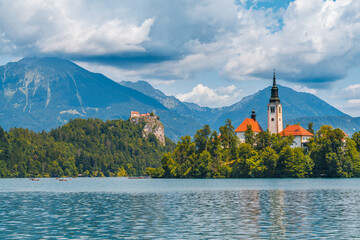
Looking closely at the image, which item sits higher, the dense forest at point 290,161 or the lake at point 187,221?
the dense forest at point 290,161

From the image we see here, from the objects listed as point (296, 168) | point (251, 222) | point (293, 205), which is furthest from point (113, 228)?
point (296, 168)

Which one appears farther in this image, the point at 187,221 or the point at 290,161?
the point at 290,161

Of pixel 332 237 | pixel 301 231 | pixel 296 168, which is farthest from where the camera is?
pixel 296 168

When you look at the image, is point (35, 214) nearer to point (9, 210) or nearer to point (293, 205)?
point (9, 210)

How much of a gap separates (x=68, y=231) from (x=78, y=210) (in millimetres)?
19622

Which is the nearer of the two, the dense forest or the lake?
the lake

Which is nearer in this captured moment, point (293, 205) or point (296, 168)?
point (293, 205)

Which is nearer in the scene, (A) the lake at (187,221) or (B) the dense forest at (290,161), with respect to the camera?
(A) the lake at (187,221)

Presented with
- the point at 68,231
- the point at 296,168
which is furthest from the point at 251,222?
the point at 296,168

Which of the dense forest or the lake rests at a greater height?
the dense forest

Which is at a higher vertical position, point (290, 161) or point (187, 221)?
point (290, 161)

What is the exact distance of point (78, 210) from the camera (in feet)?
212

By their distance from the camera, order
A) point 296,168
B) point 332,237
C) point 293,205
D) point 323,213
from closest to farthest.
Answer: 1. point 332,237
2. point 323,213
3. point 293,205
4. point 296,168

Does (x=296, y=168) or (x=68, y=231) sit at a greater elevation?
(x=296, y=168)
